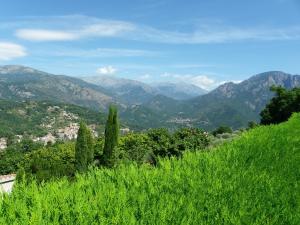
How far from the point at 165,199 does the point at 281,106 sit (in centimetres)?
8453

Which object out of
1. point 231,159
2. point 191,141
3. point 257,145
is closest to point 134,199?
point 231,159

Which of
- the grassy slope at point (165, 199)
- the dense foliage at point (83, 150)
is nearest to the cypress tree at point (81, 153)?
the dense foliage at point (83, 150)

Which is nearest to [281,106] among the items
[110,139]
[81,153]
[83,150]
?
[110,139]

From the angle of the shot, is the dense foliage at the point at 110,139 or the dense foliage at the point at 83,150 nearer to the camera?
the dense foliage at the point at 83,150

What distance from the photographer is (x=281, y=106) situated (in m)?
87.8

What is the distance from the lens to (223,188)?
8.97 metres

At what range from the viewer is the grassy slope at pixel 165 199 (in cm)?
666

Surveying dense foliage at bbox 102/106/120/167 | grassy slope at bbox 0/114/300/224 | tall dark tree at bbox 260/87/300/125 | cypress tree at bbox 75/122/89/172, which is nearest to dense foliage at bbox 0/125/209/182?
cypress tree at bbox 75/122/89/172

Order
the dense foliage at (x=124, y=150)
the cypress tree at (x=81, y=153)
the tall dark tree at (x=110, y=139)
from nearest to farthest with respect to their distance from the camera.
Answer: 1. the dense foliage at (x=124, y=150)
2. the cypress tree at (x=81, y=153)
3. the tall dark tree at (x=110, y=139)

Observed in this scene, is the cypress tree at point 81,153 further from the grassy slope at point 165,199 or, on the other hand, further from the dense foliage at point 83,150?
the grassy slope at point 165,199

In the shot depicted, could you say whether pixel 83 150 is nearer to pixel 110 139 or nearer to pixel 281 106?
pixel 110 139

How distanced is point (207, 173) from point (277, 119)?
82.1 metres

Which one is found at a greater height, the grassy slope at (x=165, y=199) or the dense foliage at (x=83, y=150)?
the grassy slope at (x=165, y=199)

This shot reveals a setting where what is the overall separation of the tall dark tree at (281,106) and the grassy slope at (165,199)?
76944mm
